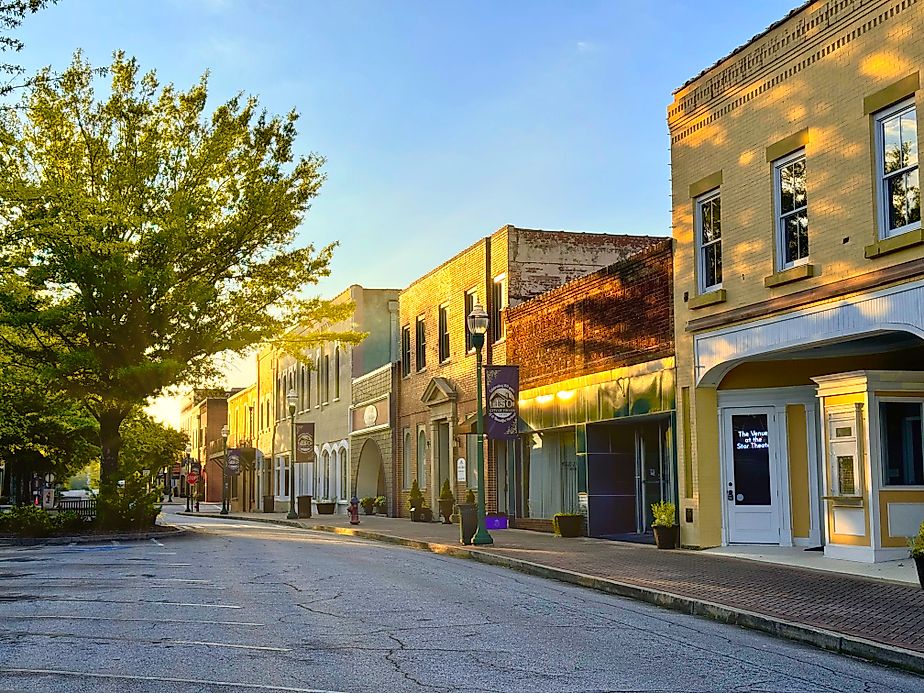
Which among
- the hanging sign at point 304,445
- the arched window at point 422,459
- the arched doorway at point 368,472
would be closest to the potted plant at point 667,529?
the arched window at point 422,459

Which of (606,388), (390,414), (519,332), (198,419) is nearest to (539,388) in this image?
(519,332)

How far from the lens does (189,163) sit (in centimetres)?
2819

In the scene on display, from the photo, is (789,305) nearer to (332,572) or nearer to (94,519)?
(332,572)

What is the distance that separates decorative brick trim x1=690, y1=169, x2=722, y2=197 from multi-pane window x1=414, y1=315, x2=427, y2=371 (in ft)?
55.9

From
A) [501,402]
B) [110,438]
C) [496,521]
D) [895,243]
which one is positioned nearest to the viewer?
[895,243]

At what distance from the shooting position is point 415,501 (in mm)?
35000

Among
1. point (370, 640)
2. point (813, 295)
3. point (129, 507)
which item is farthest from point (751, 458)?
point (129, 507)

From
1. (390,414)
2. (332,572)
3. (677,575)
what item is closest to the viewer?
(677,575)

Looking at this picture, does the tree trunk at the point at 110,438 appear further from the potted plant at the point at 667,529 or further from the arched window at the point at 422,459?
the potted plant at the point at 667,529

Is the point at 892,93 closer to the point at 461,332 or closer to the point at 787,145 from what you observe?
the point at 787,145

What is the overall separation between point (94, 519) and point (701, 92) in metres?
18.0

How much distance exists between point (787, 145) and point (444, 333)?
17.8 metres

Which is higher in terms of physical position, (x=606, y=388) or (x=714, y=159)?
(x=714, y=159)

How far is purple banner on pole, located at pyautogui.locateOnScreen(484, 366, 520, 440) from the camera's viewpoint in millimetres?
23078
